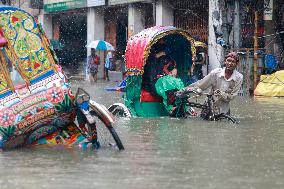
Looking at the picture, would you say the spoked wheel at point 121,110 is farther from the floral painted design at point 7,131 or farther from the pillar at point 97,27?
the pillar at point 97,27

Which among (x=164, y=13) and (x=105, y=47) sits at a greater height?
(x=164, y=13)

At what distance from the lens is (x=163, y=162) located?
7137 millimetres

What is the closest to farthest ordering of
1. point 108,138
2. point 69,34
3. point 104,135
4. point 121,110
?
point 108,138
point 104,135
point 121,110
point 69,34

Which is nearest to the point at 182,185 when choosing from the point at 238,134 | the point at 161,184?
the point at 161,184

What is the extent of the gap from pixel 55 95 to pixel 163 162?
1433 millimetres

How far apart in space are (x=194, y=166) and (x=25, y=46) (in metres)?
2.24

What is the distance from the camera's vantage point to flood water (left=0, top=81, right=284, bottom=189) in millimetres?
6039

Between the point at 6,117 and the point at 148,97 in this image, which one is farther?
the point at 148,97

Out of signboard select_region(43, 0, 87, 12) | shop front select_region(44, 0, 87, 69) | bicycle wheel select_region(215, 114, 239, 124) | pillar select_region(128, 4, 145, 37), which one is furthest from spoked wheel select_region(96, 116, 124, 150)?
shop front select_region(44, 0, 87, 69)

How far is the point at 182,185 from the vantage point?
593cm

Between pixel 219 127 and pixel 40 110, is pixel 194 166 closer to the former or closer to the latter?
pixel 40 110

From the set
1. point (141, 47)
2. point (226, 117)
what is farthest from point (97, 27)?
point (226, 117)

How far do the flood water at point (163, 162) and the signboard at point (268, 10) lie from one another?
1354cm

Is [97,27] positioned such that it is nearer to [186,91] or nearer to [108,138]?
[186,91]
